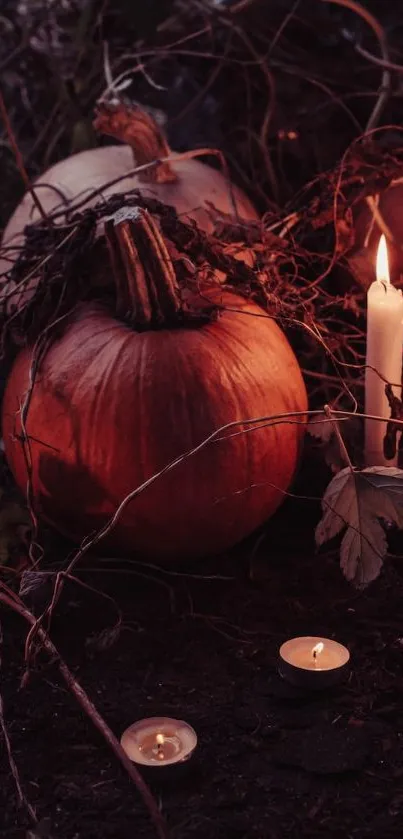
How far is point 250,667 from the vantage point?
1045mm

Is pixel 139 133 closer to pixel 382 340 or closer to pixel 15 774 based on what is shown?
pixel 382 340

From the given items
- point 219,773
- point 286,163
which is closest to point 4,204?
point 286,163

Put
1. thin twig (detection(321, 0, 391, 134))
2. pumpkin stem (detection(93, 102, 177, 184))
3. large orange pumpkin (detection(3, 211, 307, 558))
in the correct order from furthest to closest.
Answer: thin twig (detection(321, 0, 391, 134))
pumpkin stem (detection(93, 102, 177, 184))
large orange pumpkin (detection(3, 211, 307, 558))

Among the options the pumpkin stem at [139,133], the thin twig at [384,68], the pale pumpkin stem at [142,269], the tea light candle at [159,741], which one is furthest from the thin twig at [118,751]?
the thin twig at [384,68]

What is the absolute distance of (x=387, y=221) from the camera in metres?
1.46

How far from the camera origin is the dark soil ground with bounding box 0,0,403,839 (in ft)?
2.77

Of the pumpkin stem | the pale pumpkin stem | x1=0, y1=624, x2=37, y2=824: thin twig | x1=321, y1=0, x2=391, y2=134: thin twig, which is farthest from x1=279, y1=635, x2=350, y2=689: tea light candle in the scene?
x1=321, y1=0, x2=391, y2=134: thin twig

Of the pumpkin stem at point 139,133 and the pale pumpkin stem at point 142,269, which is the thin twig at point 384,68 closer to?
the pumpkin stem at point 139,133

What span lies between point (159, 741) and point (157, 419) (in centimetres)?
39

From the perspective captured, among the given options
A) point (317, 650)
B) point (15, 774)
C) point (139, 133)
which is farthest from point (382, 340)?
point (15, 774)

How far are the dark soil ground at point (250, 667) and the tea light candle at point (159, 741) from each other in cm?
3

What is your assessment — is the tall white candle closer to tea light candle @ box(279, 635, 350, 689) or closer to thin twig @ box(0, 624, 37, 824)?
tea light candle @ box(279, 635, 350, 689)

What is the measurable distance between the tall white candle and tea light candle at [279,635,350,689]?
324mm

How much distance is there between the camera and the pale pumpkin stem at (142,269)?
45.3 inches
